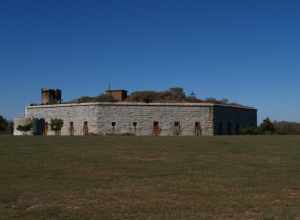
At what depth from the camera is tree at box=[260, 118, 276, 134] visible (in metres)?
56.9

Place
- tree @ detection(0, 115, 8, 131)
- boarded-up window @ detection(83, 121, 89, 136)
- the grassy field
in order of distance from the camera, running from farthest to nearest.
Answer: tree @ detection(0, 115, 8, 131) → boarded-up window @ detection(83, 121, 89, 136) → the grassy field

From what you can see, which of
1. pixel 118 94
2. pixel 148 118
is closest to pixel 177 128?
pixel 148 118

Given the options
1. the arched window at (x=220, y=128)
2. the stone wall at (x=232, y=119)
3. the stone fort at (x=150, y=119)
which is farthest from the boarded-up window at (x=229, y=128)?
the stone fort at (x=150, y=119)

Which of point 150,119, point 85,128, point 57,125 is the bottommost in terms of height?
point 85,128

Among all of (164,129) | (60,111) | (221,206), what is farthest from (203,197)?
(60,111)

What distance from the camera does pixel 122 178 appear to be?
436 inches

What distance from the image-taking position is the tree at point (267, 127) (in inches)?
2239

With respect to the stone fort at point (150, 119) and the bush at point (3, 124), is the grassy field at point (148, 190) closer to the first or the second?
the stone fort at point (150, 119)

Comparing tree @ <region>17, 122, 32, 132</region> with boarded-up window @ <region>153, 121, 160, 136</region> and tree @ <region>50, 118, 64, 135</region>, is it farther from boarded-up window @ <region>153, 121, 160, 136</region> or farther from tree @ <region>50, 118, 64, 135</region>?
boarded-up window @ <region>153, 121, 160, 136</region>

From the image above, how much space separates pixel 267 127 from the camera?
5775 cm

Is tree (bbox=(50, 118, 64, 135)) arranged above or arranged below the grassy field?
above

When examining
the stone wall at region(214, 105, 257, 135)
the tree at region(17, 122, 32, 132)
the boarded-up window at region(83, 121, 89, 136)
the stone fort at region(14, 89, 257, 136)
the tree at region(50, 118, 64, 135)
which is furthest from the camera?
the tree at region(50, 118, 64, 135)

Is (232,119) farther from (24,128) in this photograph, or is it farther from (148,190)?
(148,190)

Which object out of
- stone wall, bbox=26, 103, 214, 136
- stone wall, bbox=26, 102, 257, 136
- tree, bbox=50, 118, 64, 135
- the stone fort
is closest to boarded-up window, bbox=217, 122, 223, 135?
the stone fort
